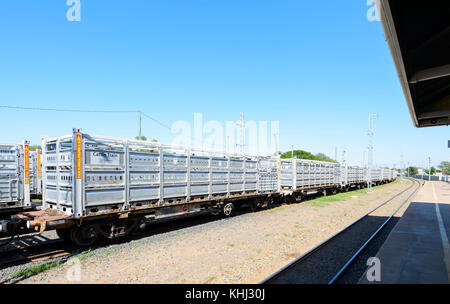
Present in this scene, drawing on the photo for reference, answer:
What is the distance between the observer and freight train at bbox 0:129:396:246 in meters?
6.40

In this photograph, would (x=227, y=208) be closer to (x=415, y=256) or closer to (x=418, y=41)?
(x=415, y=256)

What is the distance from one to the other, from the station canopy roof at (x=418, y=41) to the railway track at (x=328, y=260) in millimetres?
4685

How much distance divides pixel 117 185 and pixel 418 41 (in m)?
8.29

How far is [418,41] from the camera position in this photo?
571 centimetres

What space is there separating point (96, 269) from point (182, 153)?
14.6ft

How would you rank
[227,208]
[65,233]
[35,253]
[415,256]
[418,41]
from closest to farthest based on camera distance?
[418,41] → [415,256] → [35,253] → [65,233] → [227,208]

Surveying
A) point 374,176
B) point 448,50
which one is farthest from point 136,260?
point 374,176

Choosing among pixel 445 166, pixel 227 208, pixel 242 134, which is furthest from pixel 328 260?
pixel 445 166

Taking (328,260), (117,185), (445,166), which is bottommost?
(445,166)

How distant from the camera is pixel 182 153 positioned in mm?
9023

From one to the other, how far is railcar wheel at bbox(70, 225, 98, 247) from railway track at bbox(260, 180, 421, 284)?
188 inches

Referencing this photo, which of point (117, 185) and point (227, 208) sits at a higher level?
point (117, 185)

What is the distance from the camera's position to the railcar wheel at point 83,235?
6691mm
